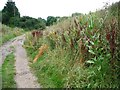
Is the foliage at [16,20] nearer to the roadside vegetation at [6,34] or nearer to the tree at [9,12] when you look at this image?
the tree at [9,12]

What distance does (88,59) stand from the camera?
323 inches

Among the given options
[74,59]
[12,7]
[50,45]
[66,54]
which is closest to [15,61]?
[50,45]

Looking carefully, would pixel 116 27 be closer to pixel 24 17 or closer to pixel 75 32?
pixel 75 32

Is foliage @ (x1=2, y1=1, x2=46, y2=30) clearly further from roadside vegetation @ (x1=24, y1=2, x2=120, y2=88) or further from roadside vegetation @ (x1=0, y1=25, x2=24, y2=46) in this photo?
roadside vegetation @ (x1=24, y1=2, x2=120, y2=88)

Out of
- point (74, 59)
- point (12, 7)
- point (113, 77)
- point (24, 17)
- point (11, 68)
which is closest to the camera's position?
point (113, 77)

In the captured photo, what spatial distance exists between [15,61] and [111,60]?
23.3 feet

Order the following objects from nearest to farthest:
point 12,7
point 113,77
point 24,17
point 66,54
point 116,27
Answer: point 113,77 → point 116,27 → point 66,54 → point 24,17 → point 12,7

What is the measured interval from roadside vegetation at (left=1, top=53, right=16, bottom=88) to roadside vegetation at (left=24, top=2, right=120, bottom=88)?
0.81 meters

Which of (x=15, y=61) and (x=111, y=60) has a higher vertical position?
(x=111, y=60)

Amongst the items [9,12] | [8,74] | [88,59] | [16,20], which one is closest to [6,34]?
[16,20]

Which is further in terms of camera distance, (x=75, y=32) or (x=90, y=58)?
(x=75, y=32)

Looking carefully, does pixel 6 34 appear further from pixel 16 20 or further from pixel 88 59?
pixel 88 59

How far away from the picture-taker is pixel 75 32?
999 centimetres

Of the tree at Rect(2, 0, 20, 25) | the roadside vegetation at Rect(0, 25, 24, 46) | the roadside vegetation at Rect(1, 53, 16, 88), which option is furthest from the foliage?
the roadside vegetation at Rect(1, 53, 16, 88)
